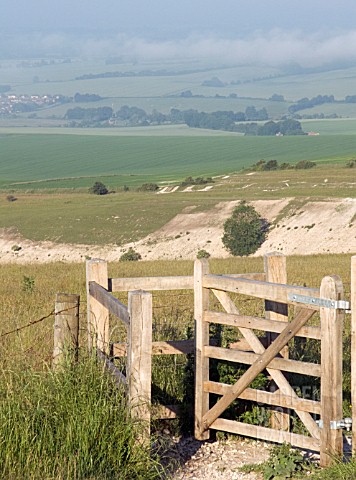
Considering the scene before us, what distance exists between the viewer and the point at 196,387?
7961 mm

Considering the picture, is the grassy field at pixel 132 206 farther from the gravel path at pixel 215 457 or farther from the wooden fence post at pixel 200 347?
the wooden fence post at pixel 200 347

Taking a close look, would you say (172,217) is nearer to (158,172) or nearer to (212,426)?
(212,426)

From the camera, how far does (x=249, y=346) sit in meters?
8.44

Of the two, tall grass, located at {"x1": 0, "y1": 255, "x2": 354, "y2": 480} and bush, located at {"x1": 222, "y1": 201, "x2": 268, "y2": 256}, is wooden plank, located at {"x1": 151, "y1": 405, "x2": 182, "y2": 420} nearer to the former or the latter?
tall grass, located at {"x1": 0, "y1": 255, "x2": 354, "y2": 480}

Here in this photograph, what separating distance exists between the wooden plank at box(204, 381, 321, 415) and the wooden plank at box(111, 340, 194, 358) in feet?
1.74

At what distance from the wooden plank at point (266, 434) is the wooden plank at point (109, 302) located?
1393 millimetres

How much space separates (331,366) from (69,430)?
1.96 m

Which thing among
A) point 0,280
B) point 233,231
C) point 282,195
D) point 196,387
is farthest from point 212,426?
point 282,195

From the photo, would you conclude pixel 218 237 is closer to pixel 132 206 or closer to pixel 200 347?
pixel 132 206

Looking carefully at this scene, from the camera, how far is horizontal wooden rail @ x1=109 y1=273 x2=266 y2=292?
→ 829 centimetres

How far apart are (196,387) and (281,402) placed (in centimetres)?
96

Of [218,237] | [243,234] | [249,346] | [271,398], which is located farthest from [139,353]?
[218,237]

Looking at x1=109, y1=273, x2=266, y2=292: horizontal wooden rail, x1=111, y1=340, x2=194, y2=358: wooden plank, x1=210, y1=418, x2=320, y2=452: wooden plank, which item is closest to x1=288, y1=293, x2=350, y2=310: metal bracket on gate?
x1=210, y1=418, x2=320, y2=452: wooden plank

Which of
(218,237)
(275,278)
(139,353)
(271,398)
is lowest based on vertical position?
(218,237)
